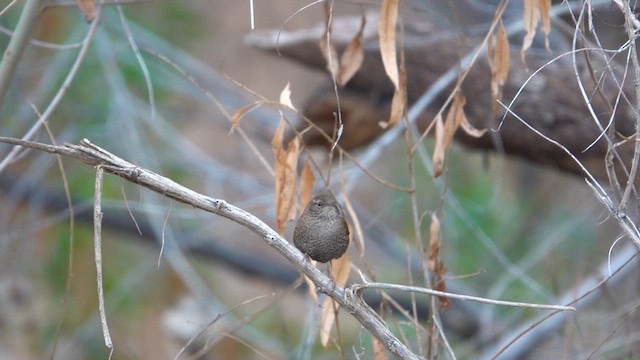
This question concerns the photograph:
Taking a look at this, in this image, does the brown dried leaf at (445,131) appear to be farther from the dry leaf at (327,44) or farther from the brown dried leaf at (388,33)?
the dry leaf at (327,44)

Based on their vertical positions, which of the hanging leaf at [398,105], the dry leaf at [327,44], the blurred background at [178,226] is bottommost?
the blurred background at [178,226]

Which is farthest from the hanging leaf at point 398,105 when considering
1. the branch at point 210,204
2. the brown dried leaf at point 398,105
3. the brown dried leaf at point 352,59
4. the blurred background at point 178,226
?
the blurred background at point 178,226

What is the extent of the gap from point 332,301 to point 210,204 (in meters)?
0.52

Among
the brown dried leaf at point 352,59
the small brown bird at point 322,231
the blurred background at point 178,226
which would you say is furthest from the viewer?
the blurred background at point 178,226

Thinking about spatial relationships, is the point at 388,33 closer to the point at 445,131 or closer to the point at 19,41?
the point at 445,131

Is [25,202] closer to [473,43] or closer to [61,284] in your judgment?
[61,284]

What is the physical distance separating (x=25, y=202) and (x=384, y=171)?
288 cm

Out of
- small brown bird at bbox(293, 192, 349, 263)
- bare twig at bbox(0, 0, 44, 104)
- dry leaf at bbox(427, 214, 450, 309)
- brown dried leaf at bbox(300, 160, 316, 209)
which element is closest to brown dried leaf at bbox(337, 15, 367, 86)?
brown dried leaf at bbox(300, 160, 316, 209)

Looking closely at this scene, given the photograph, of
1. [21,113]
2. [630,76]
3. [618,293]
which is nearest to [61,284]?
[21,113]

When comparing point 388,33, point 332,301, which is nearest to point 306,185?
point 332,301

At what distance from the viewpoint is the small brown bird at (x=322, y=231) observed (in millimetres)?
1532

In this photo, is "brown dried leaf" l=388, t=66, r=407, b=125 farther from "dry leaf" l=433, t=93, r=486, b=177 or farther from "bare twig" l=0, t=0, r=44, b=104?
"bare twig" l=0, t=0, r=44, b=104

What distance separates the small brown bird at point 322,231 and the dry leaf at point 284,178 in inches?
8.5

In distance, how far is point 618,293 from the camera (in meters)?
3.43
